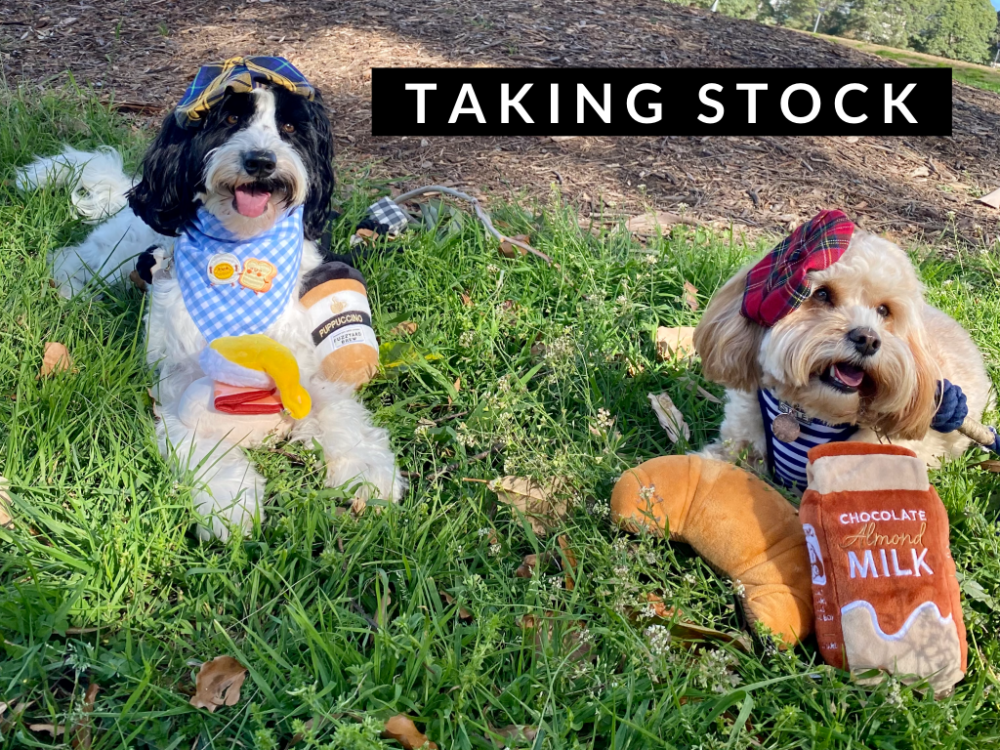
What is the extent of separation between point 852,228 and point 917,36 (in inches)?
463

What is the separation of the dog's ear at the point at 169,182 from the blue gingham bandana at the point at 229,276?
0.06 metres

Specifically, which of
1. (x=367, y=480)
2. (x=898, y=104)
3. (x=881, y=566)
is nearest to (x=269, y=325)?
(x=367, y=480)

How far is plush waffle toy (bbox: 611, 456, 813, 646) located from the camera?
7.68 ft

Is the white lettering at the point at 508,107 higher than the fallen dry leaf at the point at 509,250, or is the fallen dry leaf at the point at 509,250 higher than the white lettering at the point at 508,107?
the white lettering at the point at 508,107

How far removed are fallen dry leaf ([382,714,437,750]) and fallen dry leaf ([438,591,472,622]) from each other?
0.41 metres

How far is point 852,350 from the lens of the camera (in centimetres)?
257

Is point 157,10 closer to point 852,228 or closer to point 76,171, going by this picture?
point 76,171

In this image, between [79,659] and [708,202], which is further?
[708,202]

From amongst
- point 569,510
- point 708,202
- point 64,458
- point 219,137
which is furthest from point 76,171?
point 708,202

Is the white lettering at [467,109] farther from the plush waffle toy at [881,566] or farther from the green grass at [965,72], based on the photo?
the green grass at [965,72]

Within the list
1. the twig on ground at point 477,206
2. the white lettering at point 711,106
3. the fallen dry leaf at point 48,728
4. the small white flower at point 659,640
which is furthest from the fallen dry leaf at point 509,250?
the fallen dry leaf at point 48,728

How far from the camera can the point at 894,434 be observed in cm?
278

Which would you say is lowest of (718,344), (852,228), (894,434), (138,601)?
(138,601)

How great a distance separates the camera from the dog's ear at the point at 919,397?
265cm
